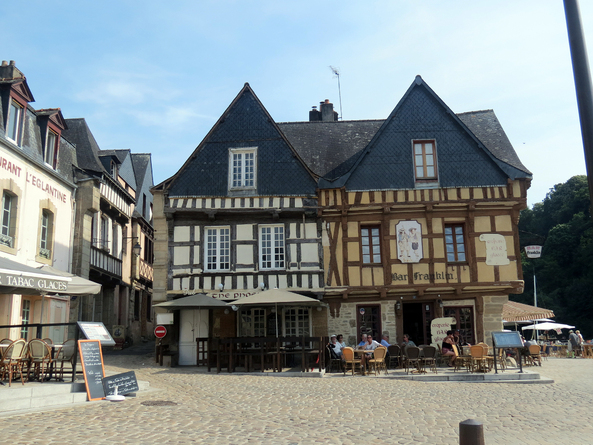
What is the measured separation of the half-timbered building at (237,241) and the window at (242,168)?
3 centimetres

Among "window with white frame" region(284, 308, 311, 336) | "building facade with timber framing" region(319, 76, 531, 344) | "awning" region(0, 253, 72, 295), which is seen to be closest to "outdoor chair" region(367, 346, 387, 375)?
"building facade with timber framing" region(319, 76, 531, 344)

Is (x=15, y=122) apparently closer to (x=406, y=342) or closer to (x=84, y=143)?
(x=84, y=143)

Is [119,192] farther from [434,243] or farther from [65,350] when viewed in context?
[65,350]

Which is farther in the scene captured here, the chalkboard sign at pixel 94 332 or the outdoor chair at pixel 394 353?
the outdoor chair at pixel 394 353

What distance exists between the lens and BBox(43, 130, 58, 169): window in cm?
1677

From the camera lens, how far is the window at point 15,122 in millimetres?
14773

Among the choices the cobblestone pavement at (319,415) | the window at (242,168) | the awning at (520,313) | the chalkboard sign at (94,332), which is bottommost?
the cobblestone pavement at (319,415)

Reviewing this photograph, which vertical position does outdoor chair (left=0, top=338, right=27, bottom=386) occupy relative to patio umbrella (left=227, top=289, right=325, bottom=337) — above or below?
below

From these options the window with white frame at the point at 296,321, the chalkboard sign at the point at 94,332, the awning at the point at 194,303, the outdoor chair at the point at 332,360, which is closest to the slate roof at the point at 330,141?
the window with white frame at the point at 296,321

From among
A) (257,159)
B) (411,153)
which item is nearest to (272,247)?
(257,159)

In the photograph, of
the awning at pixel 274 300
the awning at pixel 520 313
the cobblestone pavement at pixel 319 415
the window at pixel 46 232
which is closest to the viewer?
the cobblestone pavement at pixel 319 415

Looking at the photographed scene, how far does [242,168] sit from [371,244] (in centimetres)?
449

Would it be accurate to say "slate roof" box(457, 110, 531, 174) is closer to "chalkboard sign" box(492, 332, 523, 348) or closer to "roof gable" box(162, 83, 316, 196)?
"roof gable" box(162, 83, 316, 196)

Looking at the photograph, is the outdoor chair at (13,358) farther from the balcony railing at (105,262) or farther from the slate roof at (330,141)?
the slate roof at (330,141)
